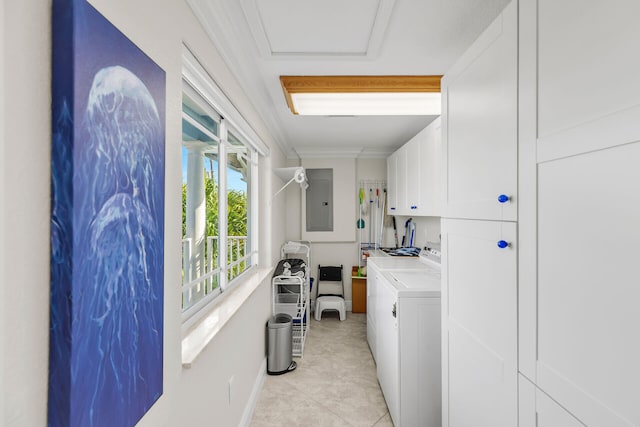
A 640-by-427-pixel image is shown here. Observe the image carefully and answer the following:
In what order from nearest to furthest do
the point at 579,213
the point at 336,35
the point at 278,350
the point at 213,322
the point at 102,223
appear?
the point at 102,223, the point at 579,213, the point at 213,322, the point at 336,35, the point at 278,350

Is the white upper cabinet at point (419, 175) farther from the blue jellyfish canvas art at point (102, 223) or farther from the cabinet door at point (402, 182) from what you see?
the blue jellyfish canvas art at point (102, 223)

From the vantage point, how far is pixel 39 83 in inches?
19.8

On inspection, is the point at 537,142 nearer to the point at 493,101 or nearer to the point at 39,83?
the point at 493,101

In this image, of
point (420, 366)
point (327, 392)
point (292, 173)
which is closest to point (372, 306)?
point (327, 392)

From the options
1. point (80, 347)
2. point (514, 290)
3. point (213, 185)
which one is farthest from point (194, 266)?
point (514, 290)

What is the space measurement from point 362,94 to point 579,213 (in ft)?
5.64

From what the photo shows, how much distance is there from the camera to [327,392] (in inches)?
93.5

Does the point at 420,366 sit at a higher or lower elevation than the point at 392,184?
lower

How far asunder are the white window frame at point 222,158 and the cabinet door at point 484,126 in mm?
1155

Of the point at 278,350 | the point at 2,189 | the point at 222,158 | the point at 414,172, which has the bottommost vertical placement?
the point at 278,350

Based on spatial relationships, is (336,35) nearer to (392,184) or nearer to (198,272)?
(198,272)

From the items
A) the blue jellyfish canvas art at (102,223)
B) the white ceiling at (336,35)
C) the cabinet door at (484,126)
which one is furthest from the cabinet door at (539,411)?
the white ceiling at (336,35)

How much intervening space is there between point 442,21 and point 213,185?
1493 millimetres

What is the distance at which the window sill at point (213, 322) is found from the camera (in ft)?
3.76
